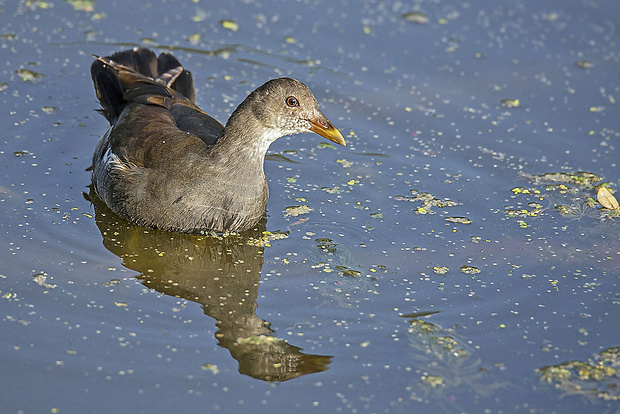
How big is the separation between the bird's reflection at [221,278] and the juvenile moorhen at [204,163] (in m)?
0.10

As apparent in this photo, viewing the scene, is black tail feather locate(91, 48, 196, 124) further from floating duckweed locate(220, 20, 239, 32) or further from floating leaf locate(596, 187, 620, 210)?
floating leaf locate(596, 187, 620, 210)

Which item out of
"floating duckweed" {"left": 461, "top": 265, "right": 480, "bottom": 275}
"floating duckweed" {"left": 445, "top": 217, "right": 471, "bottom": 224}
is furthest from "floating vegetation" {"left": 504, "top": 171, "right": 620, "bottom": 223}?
"floating duckweed" {"left": 461, "top": 265, "right": 480, "bottom": 275}

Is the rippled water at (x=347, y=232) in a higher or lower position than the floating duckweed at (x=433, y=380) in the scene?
higher

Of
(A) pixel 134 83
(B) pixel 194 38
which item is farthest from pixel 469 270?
(B) pixel 194 38

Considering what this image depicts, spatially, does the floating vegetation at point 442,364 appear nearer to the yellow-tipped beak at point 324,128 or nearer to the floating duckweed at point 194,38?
the yellow-tipped beak at point 324,128

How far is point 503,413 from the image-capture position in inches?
173

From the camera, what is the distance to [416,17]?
9.01 meters

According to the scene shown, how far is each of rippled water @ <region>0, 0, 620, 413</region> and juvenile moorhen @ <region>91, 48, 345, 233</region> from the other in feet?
0.60

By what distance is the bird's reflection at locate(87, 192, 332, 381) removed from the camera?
4.68 meters

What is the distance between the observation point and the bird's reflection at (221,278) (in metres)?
4.68

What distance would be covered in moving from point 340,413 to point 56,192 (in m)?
2.98

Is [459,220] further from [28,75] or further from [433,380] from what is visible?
[28,75]

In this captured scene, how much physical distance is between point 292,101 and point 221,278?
49.5 inches

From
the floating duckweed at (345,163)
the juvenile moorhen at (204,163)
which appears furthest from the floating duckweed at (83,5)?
the floating duckweed at (345,163)
